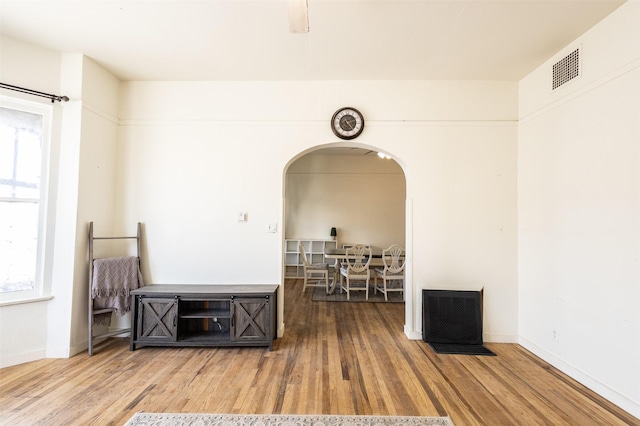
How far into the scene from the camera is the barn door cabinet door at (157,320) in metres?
2.90

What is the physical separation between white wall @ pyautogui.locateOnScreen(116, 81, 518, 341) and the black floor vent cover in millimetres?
322

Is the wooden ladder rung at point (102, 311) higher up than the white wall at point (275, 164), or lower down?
lower down

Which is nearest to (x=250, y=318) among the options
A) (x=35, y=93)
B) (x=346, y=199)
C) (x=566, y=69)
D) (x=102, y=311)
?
(x=102, y=311)

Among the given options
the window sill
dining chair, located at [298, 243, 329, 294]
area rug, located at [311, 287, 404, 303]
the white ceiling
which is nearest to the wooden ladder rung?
the window sill

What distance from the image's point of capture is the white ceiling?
7.18 feet

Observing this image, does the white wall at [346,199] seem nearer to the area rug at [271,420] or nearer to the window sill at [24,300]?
the window sill at [24,300]

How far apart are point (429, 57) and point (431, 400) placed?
10.6ft

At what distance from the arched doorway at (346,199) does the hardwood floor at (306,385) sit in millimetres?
3998

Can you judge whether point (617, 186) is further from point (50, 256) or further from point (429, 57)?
point (50, 256)

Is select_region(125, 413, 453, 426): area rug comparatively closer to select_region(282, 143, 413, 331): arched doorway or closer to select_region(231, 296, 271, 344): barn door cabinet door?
select_region(231, 296, 271, 344): barn door cabinet door

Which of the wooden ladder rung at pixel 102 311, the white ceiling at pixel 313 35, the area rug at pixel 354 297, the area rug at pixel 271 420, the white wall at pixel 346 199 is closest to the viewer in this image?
the area rug at pixel 271 420

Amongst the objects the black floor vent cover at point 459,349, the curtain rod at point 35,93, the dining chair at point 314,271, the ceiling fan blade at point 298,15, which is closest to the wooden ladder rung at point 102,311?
the curtain rod at point 35,93

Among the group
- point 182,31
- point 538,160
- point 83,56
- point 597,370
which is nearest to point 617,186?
point 538,160

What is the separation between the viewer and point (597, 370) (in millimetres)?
2279
